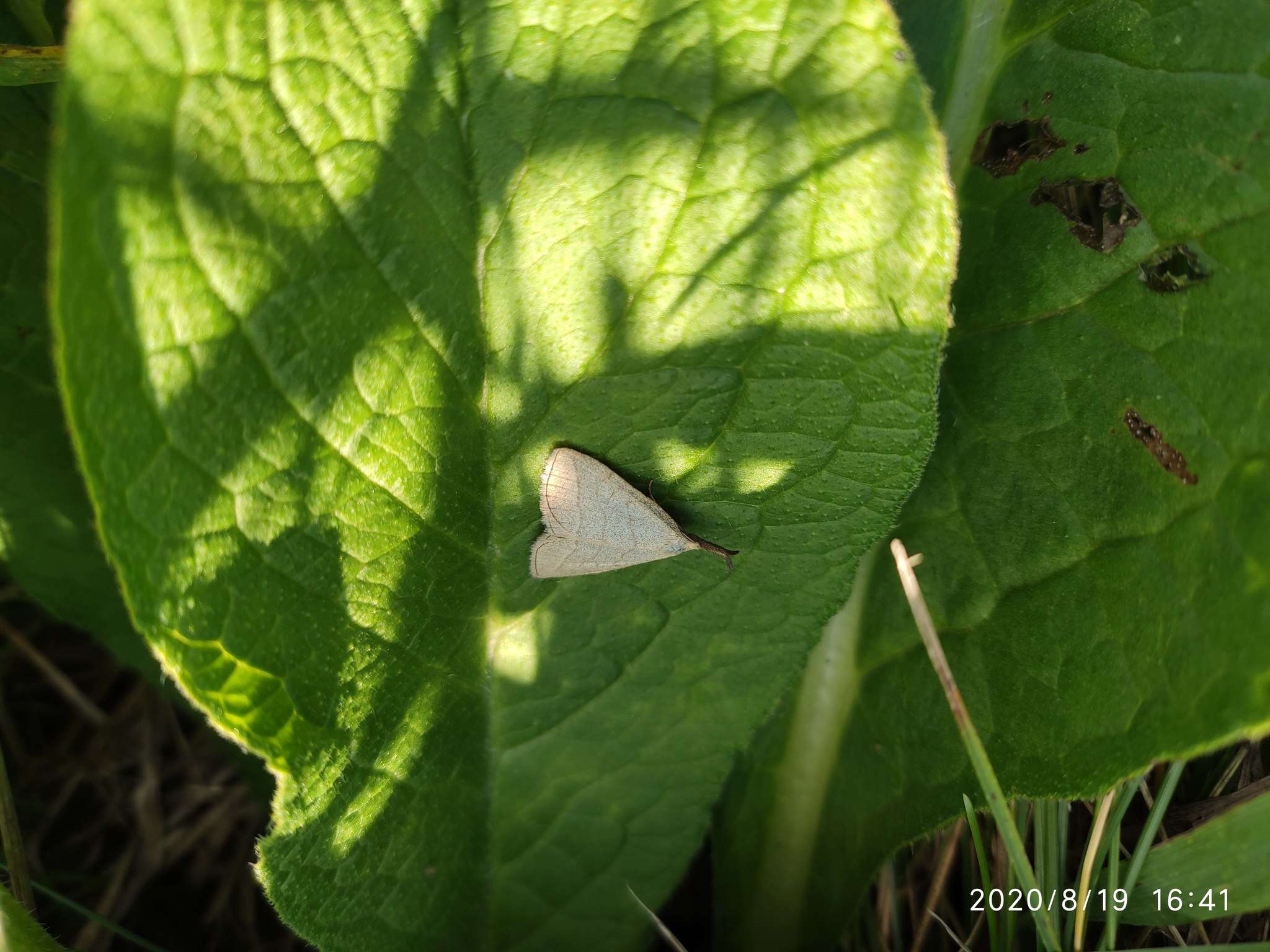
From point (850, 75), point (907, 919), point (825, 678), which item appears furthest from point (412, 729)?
point (907, 919)

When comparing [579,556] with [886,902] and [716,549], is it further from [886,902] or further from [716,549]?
[886,902]

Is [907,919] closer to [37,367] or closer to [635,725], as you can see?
[635,725]

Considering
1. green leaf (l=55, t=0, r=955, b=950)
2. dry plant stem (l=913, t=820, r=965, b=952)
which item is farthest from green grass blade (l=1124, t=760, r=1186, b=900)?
green leaf (l=55, t=0, r=955, b=950)

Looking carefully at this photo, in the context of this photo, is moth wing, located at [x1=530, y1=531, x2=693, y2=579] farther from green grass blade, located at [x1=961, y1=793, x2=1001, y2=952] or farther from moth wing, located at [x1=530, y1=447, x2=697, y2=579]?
green grass blade, located at [x1=961, y1=793, x2=1001, y2=952]

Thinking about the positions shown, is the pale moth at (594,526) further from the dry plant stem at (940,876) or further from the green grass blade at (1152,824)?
the dry plant stem at (940,876)

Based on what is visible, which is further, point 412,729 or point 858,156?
point 412,729

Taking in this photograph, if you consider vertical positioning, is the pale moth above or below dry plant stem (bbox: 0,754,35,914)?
above

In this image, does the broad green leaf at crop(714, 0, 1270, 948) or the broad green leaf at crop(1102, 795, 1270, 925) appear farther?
the broad green leaf at crop(1102, 795, 1270, 925)
